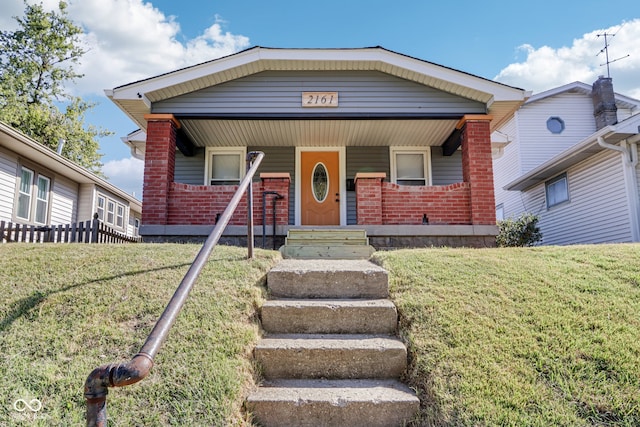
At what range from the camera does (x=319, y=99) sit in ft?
27.6

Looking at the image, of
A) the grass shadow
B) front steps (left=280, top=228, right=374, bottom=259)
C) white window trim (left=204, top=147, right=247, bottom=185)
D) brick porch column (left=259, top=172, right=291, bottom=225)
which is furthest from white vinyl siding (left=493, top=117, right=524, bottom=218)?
the grass shadow

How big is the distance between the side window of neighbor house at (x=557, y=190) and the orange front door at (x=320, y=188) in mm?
7367

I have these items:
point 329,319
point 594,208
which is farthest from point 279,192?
point 594,208

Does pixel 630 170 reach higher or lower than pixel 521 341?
higher

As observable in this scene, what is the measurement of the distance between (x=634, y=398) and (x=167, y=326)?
8.86 ft

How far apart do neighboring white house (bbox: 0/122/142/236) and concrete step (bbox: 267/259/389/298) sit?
29.9 feet

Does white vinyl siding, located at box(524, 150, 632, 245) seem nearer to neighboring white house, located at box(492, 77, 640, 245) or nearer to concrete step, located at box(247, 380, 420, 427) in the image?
neighboring white house, located at box(492, 77, 640, 245)

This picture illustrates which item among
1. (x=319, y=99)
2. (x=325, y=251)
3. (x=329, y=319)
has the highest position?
(x=319, y=99)

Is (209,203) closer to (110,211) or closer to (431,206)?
(431,206)

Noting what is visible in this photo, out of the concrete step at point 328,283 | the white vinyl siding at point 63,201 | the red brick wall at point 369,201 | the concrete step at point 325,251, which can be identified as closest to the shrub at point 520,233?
the red brick wall at point 369,201

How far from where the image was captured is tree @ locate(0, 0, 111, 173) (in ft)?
67.0

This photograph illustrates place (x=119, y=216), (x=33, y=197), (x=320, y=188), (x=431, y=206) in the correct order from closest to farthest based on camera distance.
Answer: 1. (x=431, y=206)
2. (x=320, y=188)
3. (x=33, y=197)
4. (x=119, y=216)

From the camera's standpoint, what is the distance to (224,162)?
1030cm

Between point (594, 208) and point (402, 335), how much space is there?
10.6m
